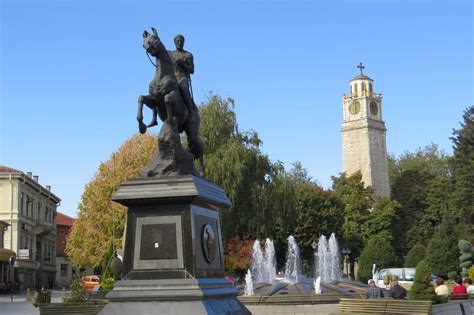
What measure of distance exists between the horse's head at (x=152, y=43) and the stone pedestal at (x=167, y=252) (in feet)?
6.84

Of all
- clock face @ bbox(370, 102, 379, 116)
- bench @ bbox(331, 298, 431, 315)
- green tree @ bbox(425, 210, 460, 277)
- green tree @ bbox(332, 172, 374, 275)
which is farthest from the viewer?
clock face @ bbox(370, 102, 379, 116)

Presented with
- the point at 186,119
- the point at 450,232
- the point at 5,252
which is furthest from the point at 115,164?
the point at 186,119

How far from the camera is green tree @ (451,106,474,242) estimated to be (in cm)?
5328

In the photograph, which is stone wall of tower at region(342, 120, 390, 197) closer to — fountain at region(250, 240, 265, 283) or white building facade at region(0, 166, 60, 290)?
white building facade at region(0, 166, 60, 290)

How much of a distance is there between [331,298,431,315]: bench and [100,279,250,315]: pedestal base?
17.7ft

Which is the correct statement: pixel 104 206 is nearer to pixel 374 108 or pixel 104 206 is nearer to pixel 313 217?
pixel 313 217

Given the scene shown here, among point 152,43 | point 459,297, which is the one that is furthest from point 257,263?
point 152,43

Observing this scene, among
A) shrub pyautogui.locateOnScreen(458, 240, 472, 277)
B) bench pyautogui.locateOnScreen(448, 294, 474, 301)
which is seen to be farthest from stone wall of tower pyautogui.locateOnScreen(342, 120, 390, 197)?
bench pyautogui.locateOnScreen(448, 294, 474, 301)

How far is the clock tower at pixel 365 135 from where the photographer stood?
291 feet

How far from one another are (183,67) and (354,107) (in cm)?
8614

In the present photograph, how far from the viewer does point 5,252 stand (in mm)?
51344

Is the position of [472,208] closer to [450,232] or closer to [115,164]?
[450,232]

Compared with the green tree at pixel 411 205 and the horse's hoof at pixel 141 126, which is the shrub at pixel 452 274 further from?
the horse's hoof at pixel 141 126

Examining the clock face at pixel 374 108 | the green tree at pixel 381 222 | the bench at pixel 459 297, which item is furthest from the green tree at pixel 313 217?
the bench at pixel 459 297
